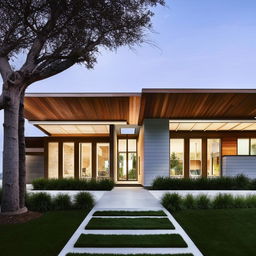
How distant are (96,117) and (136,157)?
6.62 meters

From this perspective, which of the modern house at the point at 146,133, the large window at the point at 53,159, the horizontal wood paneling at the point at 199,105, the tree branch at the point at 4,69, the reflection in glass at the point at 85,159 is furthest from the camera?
the reflection in glass at the point at 85,159

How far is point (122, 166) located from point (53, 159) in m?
5.00

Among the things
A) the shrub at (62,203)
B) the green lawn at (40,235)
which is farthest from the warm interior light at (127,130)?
the green lawn at (40,235)

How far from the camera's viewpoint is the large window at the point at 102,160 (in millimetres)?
19703

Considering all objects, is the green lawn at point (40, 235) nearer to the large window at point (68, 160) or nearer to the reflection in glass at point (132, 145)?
the large window at point (68, 160)

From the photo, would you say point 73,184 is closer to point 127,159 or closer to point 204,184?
point 204,184

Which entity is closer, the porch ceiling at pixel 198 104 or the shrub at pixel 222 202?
the shrub at pixel 222 202

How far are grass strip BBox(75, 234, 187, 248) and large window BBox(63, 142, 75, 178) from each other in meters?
13.7

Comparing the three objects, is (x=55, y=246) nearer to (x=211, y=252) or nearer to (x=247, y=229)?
(x=211, y=252)

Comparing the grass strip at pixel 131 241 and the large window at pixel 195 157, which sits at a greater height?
the large window at pixel 195 157

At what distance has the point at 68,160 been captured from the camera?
19.5 metres

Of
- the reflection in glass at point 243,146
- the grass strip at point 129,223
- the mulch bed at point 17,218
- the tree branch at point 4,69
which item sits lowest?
the grass strip at point 129,223

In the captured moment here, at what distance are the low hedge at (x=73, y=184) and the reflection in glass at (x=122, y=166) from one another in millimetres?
7434

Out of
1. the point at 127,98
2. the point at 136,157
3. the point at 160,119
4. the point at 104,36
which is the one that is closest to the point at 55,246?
the point at 104,36
